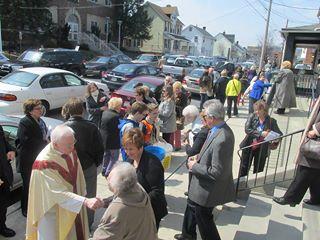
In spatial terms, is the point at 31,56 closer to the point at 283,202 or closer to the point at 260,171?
the point at 260,171

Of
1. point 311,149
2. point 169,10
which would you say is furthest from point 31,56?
point 169,10

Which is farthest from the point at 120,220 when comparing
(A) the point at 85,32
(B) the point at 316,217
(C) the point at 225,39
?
(C) the point at 225,39

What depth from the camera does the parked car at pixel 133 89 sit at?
414 inches

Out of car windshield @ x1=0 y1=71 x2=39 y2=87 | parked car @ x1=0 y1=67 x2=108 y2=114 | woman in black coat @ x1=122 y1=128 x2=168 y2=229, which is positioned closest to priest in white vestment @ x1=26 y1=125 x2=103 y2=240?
woman in black coat @ x1=122 y1=128 x2=168 y2=229

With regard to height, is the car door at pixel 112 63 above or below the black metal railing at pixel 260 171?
above

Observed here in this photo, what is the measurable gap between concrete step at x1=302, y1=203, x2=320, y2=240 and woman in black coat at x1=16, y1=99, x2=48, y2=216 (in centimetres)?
362

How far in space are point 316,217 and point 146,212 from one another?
2.78 meters

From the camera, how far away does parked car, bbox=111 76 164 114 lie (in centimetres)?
1051

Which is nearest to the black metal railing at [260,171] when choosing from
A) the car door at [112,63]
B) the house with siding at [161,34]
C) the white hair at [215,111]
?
the white hair at [215,111]

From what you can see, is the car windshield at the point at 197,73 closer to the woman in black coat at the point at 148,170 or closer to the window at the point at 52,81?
the window at the point at 52,81

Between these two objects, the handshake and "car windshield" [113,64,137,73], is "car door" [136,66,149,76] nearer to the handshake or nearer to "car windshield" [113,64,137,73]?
"car windshield" [113,64,137,73]

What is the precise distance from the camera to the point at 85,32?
44656mm

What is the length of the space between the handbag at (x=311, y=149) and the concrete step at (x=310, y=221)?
88 cm

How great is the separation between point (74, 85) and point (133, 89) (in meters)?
2.37
